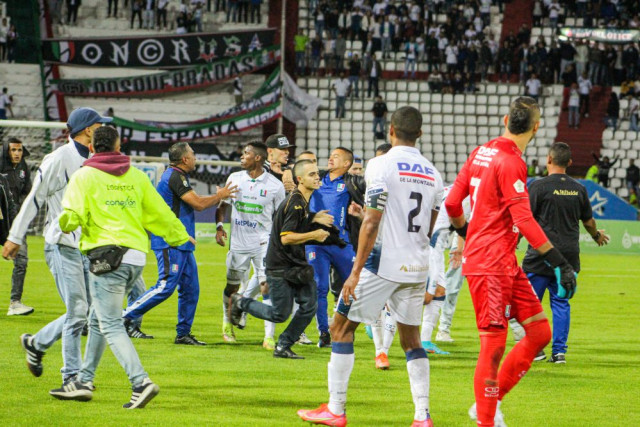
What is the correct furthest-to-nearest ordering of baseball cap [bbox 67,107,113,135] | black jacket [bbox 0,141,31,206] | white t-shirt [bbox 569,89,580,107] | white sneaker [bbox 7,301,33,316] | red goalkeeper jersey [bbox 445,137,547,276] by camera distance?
white t-shirt [bbox 569,89,580,107], black jacket [bbox 0,141,31,206], white sneaker [bbox 7,301,33,316], baseball cap [bbox 67,107,113,135], red goalkeeper jersey [bbox 445,137,547,276]

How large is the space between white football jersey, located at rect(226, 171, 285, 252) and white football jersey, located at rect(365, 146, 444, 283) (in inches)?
180

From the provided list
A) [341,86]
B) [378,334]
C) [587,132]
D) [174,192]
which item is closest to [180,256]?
[174,192]

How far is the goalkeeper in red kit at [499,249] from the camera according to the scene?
248 inches

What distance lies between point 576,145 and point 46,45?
21.6 meters

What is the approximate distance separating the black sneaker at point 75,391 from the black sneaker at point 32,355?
0.59m

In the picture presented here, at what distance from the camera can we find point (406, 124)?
6801 millimetres

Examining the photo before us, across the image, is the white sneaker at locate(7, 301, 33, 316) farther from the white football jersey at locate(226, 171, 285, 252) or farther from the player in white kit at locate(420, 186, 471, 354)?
the player in white kit at locate(420, 186, 471, 354)

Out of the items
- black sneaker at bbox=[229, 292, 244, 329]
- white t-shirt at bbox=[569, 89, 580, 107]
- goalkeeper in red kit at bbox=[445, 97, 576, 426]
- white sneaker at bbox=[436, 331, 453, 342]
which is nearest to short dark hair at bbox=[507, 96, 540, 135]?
goalkeeper in red kit at bbox=[445, 97, 576, 426]

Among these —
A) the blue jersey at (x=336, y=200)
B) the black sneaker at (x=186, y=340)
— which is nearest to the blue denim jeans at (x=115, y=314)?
the black sneaker at (x=186, y=340)

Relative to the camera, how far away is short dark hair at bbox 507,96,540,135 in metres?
6.51

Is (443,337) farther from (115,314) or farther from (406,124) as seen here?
(115,314)

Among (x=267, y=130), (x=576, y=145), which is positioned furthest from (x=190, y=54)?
(x=576, y=145)

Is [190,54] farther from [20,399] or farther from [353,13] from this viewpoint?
[20,399]

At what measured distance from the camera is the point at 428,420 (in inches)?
265
